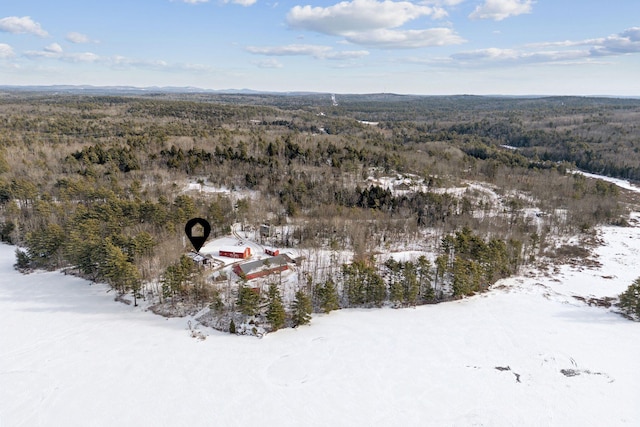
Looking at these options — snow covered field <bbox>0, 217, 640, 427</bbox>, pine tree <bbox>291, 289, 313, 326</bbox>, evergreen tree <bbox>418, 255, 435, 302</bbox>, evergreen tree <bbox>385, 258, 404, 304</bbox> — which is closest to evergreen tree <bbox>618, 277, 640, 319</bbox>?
snow covered field <bbox>0, 217, 640, 427</bbox>

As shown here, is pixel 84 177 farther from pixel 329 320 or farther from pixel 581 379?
pixel 581 379

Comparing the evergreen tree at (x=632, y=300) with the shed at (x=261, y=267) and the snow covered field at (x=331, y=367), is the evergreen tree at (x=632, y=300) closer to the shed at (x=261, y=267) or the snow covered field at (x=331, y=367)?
the snow covered field at (x=331, y=367)

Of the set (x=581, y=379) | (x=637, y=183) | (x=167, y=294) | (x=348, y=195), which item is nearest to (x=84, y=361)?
(x=167, y=294)

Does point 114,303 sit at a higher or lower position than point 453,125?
lower

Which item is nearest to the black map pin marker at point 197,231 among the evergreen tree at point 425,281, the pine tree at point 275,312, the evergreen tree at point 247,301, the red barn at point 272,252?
the red barn at point 272,252

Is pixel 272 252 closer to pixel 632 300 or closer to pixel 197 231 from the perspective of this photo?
pixel 197 231

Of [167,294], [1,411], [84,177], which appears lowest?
[1,411]

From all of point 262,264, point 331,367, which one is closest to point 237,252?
point 262,264
